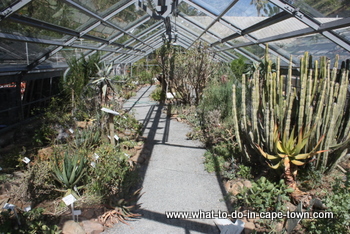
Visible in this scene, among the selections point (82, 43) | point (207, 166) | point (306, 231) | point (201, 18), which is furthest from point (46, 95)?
point (306, 231)

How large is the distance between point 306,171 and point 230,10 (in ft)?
10.5

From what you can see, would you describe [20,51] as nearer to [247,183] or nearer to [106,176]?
[106,176]

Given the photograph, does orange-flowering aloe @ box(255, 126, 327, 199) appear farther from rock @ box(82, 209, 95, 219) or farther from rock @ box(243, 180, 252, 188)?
rock @ box(82, 209, 95, 219)

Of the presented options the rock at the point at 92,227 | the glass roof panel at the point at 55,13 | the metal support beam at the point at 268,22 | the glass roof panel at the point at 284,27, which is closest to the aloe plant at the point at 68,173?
the rock at the point at 92,227

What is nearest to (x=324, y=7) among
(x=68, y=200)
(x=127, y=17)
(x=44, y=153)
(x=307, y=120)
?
(x=307, y=120)

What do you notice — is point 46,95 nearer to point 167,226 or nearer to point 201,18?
point 201,18

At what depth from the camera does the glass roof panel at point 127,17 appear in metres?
5.93

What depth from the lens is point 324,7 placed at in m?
3.25

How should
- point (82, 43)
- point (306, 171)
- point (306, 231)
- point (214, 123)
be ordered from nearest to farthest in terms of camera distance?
point (306, 231) < point (306, 171) < point (214, 123) < point (82, 43)

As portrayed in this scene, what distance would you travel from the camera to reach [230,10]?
16.1 feet

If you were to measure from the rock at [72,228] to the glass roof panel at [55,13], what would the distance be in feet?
9.65

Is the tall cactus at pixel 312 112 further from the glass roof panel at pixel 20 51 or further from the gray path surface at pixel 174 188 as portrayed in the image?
the glass roof panel at pixel 20 51

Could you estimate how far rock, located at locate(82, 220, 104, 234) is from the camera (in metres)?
2.85

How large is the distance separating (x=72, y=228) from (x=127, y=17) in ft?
17.0
